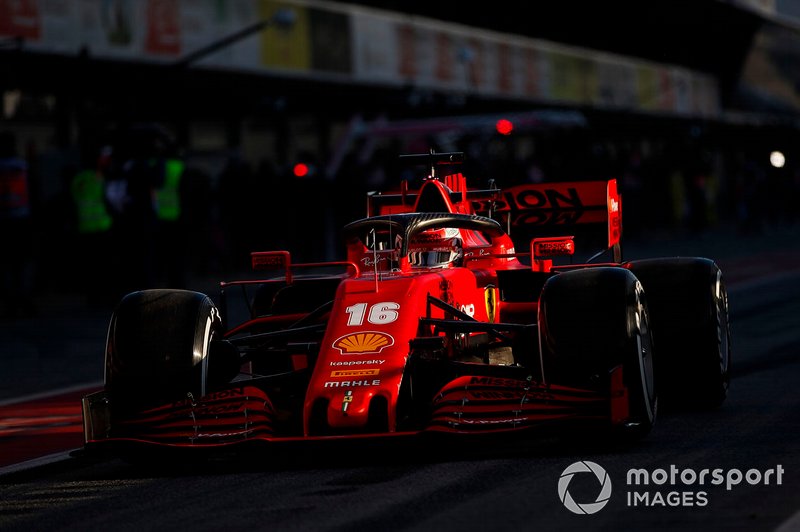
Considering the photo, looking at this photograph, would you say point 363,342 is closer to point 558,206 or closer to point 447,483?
point 447,483

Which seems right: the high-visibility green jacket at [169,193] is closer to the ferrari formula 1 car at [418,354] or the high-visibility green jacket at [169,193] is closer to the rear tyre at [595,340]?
the ferrari formula 1 car at [418,354]

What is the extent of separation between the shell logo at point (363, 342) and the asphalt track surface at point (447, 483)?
49cm

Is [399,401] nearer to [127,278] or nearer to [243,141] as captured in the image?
[127,278]

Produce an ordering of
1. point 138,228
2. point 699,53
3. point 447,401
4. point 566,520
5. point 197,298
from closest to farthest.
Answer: point 566,520
point 447,401
point 197,298
point 138,228
point 699,53

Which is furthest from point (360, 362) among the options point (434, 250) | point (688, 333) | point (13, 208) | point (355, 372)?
point (13, 208)

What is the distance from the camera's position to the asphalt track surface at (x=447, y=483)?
22.8 ft

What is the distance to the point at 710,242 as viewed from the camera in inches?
1328

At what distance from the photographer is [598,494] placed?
726 cm

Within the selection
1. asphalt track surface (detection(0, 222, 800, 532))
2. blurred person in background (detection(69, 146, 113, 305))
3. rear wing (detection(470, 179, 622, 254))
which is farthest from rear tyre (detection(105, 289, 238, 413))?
blurred person in background (detection(69, 146, 113, 305))

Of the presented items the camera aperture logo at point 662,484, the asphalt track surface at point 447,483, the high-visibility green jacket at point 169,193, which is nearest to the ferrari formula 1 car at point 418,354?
the asphalt track surface at point 447,483

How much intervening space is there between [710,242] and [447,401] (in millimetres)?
26174

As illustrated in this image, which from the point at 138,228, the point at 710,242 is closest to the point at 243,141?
the point at 710,242

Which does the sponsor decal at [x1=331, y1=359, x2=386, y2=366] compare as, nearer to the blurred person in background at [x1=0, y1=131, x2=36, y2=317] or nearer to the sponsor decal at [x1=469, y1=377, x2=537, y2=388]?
the sponsor decal at [x1=469, y1=377, x2=537, y2=388]

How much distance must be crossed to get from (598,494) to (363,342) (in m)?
1.79
